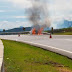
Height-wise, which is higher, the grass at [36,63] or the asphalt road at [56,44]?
the grass at [36,63]

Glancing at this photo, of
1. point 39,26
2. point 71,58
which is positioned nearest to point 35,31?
point 39,26

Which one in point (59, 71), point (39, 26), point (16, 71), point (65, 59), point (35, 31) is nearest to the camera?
point (16, 71)

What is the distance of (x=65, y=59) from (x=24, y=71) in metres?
5.53

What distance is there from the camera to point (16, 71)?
1012cm

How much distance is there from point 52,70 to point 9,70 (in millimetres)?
1955

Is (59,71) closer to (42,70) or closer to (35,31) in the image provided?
(42,70)

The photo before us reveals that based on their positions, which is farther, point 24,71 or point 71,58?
point 71,58

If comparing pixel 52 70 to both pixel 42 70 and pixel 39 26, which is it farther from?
pixel 39 26

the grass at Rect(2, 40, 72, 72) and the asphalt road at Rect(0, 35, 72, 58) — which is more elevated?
the grass at Rect(2, 40, 72, 72)

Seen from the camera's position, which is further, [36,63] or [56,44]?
[56,44]

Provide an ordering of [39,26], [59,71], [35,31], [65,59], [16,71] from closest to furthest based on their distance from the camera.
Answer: [16,71]
[59,71]
[65,59]
[35,31]
[39,26]

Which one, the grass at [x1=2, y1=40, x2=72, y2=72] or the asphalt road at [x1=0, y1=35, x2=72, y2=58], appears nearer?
the grass at [x1=2, y1=40, x2=72, y2=72]

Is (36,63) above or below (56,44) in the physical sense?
above

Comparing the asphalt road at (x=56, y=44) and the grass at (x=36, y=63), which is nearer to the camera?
the grass at (x=36, y=63)
